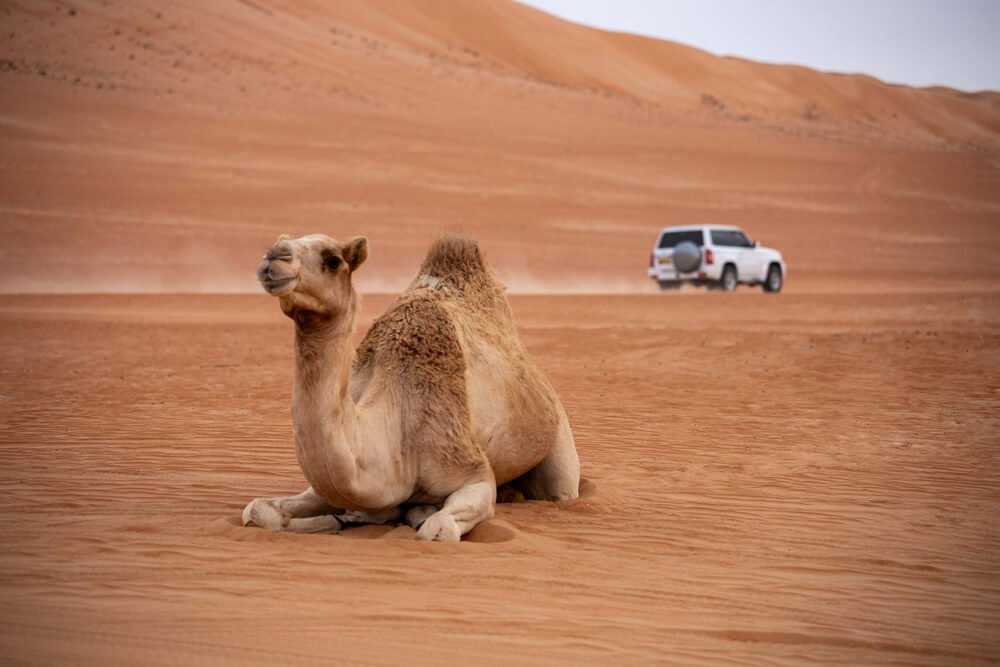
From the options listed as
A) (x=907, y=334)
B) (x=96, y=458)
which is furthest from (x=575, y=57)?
(x=96, y=458)

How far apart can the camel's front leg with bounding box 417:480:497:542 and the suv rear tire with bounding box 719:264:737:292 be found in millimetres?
26303

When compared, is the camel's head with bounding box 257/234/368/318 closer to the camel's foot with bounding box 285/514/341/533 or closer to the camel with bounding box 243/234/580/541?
the camel with bounding box 243/234/580/541

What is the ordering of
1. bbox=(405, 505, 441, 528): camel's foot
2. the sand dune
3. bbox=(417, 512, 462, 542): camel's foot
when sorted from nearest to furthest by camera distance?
bbox=(417, 512, 462, 542): camel's foot, bbox=(405, 505, 441, 528): camel's foot, the sand dune

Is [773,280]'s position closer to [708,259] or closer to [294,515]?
[708,259]

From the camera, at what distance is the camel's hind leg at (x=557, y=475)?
766cm

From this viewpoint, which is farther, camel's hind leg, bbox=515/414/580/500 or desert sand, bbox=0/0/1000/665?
camel's hind leg, bbox=515/414/580/500

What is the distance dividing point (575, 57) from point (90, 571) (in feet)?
284

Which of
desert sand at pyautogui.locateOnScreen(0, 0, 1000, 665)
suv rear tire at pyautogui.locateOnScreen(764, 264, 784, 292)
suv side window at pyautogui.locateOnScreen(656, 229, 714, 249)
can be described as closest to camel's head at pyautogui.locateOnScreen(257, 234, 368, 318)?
desert sand at pyautogui.locateOnScreen(0, 0, 1000, 665)

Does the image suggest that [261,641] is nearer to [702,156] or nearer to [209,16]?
[702,156]

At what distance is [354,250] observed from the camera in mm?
5695

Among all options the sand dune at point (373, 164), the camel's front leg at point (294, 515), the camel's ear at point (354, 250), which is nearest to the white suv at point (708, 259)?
the sand dune at point (373, 164)

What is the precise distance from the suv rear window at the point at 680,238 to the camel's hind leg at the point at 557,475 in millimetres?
24463

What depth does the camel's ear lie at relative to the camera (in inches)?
223

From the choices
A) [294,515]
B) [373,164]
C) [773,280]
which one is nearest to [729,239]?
[773,280]
